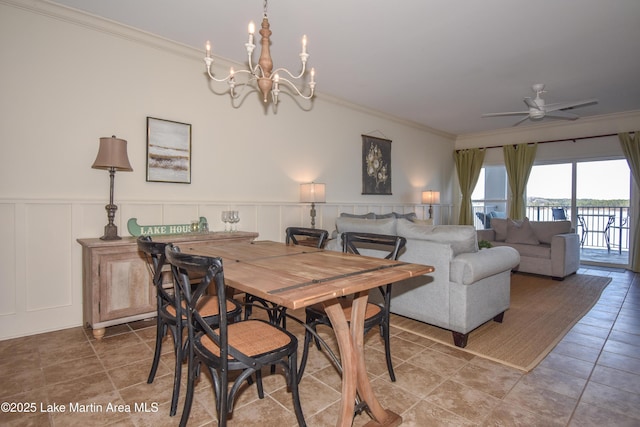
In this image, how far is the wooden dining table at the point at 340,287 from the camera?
50.4 inches

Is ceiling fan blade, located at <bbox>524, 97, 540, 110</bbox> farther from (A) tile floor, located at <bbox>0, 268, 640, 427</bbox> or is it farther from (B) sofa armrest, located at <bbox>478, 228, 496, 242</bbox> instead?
(A) tile floor, located at <bbox>0, 268, 640, 427</bbox>

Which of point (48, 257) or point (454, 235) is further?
point (48, 257)

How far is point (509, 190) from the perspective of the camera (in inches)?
270

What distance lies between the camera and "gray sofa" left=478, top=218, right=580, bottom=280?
4648 millimetres

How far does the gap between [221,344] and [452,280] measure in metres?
1.86

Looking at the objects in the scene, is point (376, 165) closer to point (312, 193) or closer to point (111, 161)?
point (312, 193)

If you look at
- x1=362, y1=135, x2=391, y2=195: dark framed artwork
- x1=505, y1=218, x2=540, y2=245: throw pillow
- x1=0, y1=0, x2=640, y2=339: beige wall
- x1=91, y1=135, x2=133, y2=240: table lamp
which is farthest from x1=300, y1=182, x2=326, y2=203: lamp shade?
x1=505, y1=218, x2=540, y2=245: throw pillow

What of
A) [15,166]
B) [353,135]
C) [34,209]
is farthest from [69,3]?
[353,135]

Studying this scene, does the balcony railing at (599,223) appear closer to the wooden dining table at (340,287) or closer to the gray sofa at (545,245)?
the gray sofa at (545,245)

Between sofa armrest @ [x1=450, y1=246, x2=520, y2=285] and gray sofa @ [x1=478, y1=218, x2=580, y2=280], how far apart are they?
251 cm

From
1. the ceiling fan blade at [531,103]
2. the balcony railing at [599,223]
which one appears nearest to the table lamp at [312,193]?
the ceiling fan blade at [531,103]

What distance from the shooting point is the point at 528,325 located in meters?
2.93

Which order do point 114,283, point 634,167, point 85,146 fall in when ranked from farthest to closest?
point 634,167
point 85,146
point 114,283

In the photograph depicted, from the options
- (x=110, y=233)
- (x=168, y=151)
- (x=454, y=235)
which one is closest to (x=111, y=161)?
(x=110, y=233)
